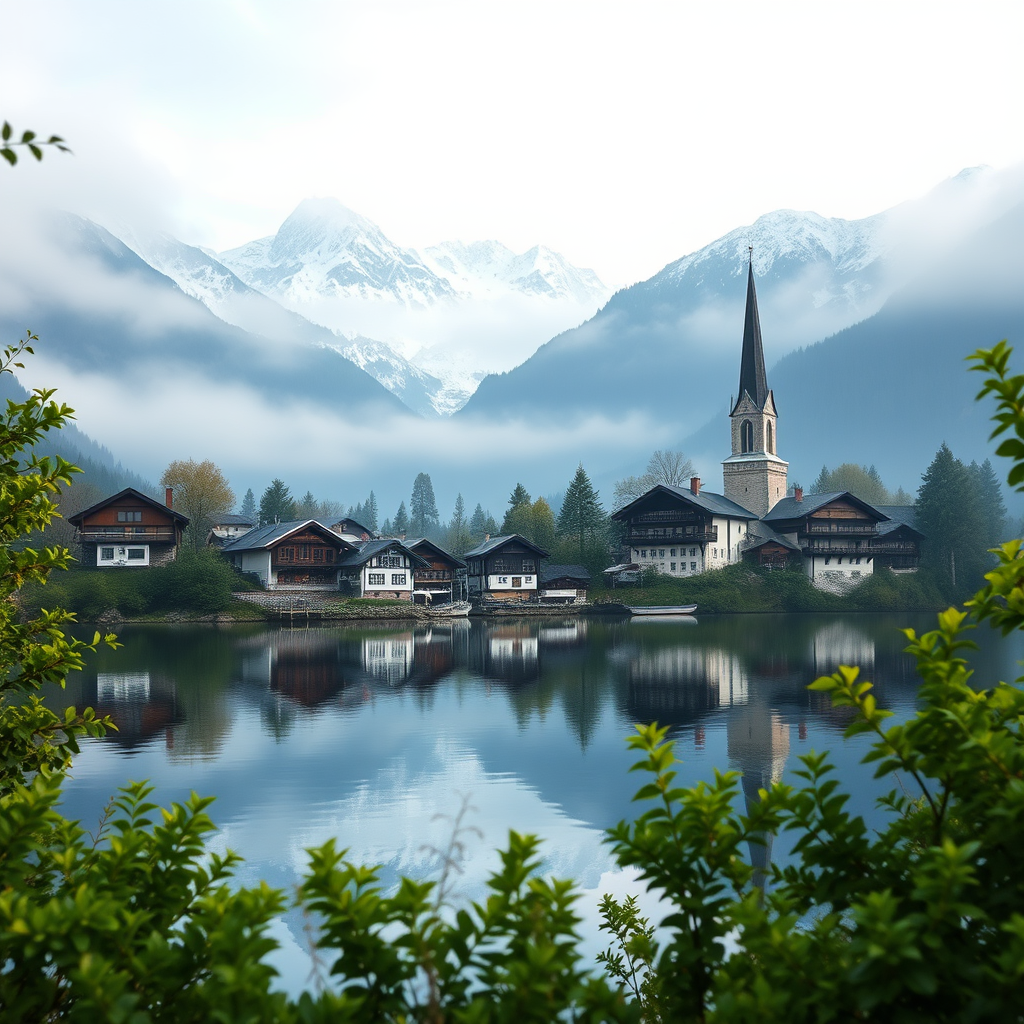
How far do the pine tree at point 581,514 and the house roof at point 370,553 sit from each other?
26687 mm

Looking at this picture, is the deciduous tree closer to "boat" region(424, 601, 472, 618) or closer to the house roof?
the house roof

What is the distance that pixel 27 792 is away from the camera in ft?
11.6

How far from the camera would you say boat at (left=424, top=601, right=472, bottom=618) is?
76.7 meters

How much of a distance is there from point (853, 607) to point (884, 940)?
89.4m

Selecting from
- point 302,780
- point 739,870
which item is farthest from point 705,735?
point 739,870

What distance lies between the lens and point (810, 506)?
92.6m

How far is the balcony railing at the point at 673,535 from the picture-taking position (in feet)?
292

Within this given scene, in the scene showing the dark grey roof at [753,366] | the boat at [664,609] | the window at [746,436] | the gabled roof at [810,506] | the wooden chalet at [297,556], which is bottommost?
the boat at [664,609]

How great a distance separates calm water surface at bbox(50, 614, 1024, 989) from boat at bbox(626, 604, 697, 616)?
31168 millimetres

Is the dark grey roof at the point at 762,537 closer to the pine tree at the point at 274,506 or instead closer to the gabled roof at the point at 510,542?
the gabled roof at the point at 510,542

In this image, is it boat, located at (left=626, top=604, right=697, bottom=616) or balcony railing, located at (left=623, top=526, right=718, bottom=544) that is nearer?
boat, located at (left=626, top=604, right=697, bottom=616)

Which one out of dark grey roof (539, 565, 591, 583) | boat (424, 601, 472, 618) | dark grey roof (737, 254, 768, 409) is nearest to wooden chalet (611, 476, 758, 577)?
dark grey roof (539, 565, 591, 583)

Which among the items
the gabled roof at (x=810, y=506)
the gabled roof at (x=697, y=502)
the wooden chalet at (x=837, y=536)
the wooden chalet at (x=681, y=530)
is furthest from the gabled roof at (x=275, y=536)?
the wooden chalet at (x=837, y=536)

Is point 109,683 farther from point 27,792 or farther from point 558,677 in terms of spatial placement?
point 27,792
